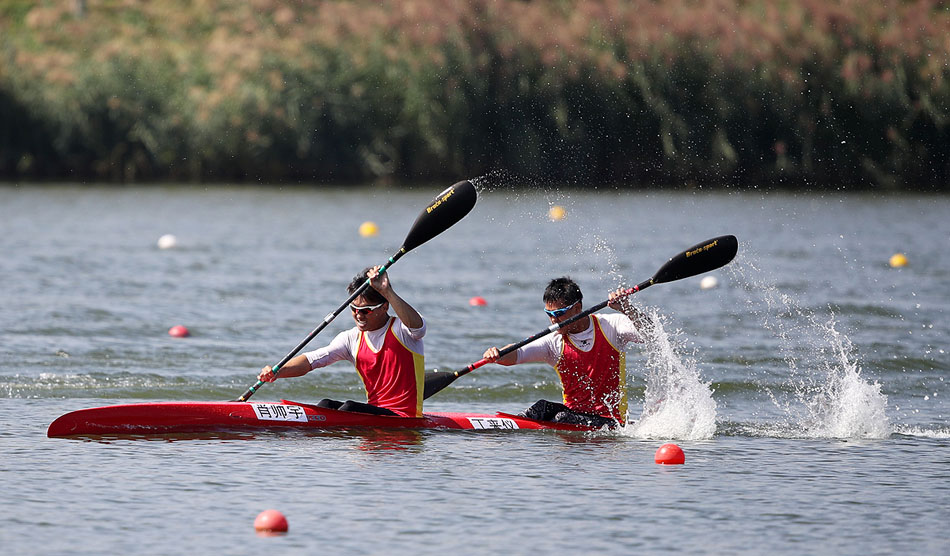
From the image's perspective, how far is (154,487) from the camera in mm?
7555

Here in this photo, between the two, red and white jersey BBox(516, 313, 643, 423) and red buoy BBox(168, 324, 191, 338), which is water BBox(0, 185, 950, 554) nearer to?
red buoy BBox(168, 324, 191, 338)

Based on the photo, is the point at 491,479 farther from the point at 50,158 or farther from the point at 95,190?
the point at 50,158

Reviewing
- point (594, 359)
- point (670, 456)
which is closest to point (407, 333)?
point (594, 359)

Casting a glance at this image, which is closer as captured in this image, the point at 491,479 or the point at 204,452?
the point at 491,479

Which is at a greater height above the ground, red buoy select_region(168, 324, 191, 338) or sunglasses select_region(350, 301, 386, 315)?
sunglasses select_region(350, 301, 386, 315)

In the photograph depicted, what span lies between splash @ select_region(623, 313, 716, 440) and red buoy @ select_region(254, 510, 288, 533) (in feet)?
10.7

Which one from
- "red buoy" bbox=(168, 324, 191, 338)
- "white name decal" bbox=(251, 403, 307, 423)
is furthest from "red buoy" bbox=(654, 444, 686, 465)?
"red buoy" bbox=(168, 324, 191, 338)

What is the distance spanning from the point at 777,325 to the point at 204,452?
27.4 feet

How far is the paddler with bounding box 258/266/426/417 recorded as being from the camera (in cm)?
865

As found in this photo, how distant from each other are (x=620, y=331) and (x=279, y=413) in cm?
232

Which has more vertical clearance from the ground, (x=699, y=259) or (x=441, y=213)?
(x=441, y=213)

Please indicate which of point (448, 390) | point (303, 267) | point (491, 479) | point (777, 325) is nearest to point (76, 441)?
point (491, 479)

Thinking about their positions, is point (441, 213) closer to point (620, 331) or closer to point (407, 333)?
point (407, 333)

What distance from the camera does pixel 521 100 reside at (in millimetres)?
31812
